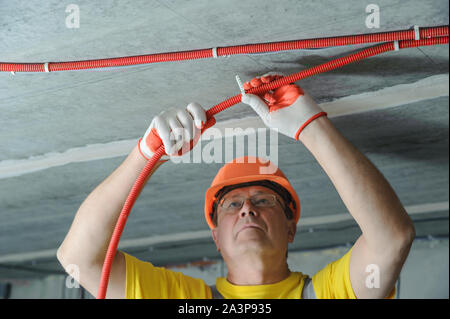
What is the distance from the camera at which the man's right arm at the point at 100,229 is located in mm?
1803

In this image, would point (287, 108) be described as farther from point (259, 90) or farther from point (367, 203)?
point (367, 203)

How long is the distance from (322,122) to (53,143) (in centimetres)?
125

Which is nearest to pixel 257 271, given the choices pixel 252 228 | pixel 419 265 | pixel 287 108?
pixel 252 228

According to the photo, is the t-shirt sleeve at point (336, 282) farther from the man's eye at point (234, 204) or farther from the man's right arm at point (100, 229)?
the man's right arm at point (100, 229)

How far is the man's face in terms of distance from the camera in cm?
195

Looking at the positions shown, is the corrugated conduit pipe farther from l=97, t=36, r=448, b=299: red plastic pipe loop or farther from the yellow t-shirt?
the yellow t-shirt

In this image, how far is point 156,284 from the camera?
→ 1.88m

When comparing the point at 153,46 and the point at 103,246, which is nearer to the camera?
the point at 153,46

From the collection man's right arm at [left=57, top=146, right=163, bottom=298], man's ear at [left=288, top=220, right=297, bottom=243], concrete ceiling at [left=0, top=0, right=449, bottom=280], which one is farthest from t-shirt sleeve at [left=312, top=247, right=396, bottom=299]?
man's right arm at [left=57, top=146, right=163, bottom=298]

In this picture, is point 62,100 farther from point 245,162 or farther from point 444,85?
point 444,85

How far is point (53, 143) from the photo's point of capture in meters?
2.24

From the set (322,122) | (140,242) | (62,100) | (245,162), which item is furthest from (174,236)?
(322,122)
